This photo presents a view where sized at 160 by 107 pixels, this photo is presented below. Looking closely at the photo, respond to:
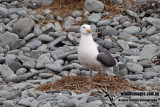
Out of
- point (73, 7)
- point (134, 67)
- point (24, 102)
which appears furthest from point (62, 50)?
point (24, 102)

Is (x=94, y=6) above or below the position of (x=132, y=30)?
above

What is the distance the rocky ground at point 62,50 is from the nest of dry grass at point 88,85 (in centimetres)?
24

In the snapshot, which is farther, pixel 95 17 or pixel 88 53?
pixel 95 17

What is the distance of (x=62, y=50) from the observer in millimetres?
9914

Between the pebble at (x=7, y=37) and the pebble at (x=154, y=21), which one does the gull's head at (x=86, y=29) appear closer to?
the pebble at (x=7, y=37)

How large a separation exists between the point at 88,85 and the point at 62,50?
2.83 m

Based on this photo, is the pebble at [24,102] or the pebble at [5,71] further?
the pebble at [5,71]

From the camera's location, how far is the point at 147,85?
757 cm

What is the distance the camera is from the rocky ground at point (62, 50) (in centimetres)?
675

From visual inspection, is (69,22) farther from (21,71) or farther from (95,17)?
(21,71)

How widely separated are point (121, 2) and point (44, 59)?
12.5 feet

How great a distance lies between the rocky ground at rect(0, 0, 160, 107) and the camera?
22.1ft

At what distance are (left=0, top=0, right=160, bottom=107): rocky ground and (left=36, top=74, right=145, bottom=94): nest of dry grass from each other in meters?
0.24

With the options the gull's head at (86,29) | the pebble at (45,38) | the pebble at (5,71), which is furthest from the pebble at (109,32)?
the pebble at (5,71)
